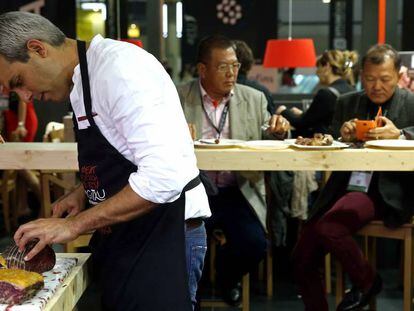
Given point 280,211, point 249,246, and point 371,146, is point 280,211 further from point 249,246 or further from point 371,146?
point 371,146

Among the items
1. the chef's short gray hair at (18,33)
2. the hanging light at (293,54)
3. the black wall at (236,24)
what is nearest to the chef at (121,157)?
the chef's short gray hair at (18,33)

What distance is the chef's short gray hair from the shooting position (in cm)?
181

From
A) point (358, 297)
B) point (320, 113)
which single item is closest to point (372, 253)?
point (358, 297)

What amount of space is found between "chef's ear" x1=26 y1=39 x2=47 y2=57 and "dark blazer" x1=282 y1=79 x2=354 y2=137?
11.6ft

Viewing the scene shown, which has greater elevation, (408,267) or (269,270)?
(408,267)

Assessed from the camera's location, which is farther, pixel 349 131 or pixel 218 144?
pixel 349 131

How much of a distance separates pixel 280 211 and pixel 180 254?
8.38ft

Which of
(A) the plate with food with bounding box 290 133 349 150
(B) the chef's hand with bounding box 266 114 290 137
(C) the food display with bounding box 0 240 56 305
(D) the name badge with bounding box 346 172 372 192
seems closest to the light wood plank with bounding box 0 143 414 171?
(A) the plate with food with bounding box 290 133 349 150

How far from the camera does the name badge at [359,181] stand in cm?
386

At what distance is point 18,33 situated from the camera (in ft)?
5.94

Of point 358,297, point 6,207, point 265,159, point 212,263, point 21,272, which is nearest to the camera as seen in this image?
point 21,272

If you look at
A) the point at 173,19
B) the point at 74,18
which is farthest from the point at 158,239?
the point at 173,19

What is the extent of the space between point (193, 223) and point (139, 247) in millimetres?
215

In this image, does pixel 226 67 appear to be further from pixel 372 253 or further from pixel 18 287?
pixel 18 287
